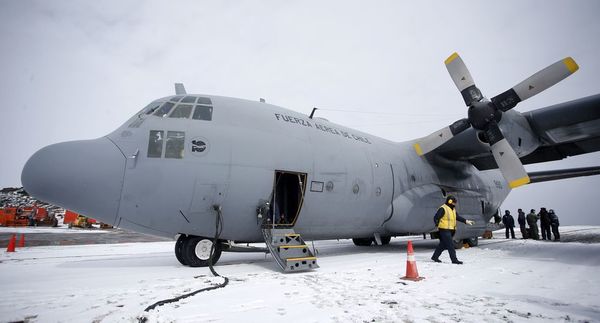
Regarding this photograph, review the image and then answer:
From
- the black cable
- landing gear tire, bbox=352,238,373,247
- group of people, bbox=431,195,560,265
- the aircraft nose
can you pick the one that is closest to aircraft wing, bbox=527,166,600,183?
group of people, bbox=431,195,560,265

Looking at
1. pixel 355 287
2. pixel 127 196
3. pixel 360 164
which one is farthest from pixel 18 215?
pixel 355 287

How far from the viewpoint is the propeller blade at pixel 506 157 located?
9.17 m

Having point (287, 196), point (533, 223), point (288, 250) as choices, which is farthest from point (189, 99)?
point (533, 223)

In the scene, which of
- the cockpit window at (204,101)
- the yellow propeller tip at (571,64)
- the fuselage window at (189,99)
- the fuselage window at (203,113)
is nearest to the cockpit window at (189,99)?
the fuselage window at (189,99)

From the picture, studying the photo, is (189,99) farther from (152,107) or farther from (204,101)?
(152,107)

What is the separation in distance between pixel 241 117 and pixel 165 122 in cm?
170

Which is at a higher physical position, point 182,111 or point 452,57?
point 452,57

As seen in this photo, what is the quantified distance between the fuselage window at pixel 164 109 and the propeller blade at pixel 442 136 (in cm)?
813

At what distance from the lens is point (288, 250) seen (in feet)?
22.4

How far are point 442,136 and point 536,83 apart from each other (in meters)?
2.87

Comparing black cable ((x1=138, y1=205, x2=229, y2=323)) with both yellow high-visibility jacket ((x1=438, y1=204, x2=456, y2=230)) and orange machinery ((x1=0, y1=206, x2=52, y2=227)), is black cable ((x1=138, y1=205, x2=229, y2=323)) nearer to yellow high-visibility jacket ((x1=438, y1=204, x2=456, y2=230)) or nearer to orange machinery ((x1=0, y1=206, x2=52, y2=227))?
yellow high-visibility jacket ((x1=438, y1=204, x2=456, y2=230))

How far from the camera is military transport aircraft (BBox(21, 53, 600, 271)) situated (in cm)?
614

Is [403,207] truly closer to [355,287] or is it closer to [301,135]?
[301,135]

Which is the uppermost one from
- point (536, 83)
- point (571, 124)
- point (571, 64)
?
point (571, 64)
